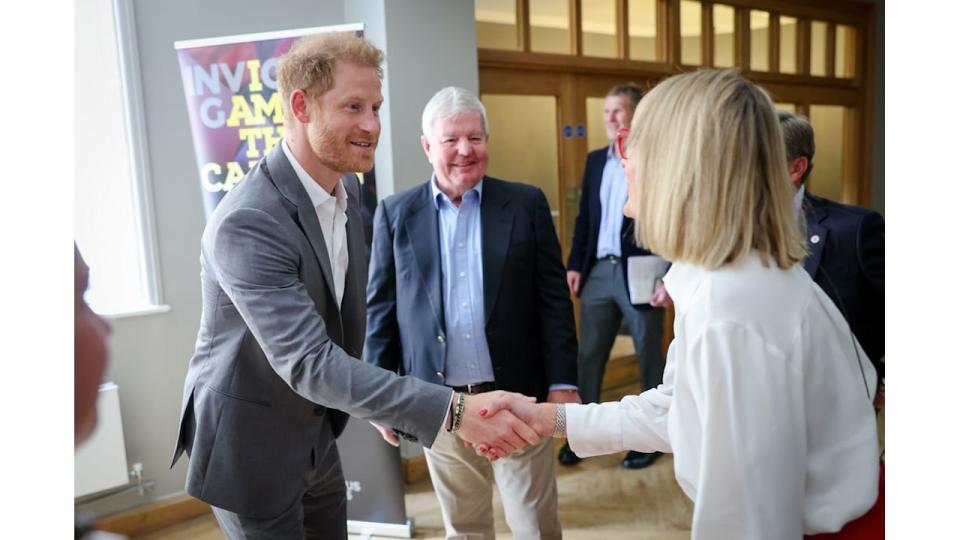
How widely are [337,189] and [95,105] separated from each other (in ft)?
4.64

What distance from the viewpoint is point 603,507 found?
3.20m

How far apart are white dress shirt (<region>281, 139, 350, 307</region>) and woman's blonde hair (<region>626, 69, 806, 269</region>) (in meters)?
0.78

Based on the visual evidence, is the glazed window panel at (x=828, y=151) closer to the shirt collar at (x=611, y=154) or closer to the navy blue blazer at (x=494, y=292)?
the shirt collar at (x=611, y=154)

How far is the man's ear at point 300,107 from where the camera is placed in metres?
1.57

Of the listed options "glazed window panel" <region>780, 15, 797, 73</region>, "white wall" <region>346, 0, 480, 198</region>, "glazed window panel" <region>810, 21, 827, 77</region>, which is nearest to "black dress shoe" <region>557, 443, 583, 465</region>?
"white wall" <region>346, 0, 480, 198</region>

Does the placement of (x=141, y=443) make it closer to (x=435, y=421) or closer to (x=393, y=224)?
(x=393, y=224)

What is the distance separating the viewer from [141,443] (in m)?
2.90

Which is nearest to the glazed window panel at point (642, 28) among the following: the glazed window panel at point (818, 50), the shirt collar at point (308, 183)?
the glazed window panel at point (818, 50)

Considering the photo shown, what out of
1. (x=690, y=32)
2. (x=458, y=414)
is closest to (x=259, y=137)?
(x=458, y=414)

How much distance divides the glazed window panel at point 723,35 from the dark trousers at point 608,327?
2.38 metres

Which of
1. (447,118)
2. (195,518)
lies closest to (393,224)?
(447,118)

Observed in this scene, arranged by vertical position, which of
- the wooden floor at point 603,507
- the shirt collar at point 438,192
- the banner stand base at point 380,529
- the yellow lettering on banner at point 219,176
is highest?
the yellow lettering on banner at point 219,176

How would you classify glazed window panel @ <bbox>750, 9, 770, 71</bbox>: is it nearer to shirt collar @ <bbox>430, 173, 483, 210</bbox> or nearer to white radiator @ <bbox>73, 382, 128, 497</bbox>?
shirt collar @ <bbox>430, 173, 483, 210</bbox>

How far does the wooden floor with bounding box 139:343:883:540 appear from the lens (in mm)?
2949
